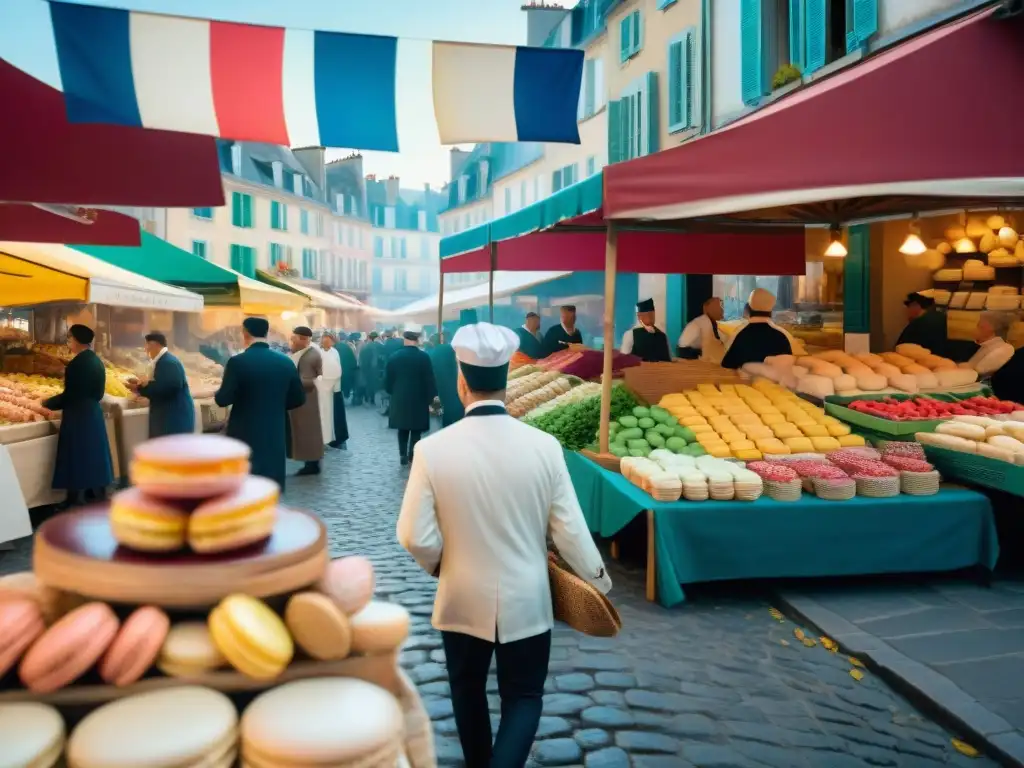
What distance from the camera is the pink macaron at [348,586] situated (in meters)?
1.81

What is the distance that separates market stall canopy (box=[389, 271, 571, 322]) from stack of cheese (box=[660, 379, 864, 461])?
10722 mm

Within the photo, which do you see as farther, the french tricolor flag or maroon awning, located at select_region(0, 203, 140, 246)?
maroon awning, located at select_region(0, 203, 140, 246)

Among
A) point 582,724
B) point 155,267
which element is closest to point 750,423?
point 582,724

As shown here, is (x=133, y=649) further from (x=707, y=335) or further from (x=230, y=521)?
(x=707, y=335)

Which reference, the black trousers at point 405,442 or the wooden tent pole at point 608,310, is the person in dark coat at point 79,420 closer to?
the black trousers at point 405,442

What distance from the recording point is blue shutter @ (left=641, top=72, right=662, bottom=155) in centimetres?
1667

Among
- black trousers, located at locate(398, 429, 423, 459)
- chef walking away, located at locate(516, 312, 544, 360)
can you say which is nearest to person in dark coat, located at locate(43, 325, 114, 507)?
black trousers, located at locate(398, 429, 423, 459)

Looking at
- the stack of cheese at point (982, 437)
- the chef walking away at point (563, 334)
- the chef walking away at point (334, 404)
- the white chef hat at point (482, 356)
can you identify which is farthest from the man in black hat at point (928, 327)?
the white chef hat at point (482, 356)

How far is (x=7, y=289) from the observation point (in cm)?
856

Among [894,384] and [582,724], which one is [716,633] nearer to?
[582,724]

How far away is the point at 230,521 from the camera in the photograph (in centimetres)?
171

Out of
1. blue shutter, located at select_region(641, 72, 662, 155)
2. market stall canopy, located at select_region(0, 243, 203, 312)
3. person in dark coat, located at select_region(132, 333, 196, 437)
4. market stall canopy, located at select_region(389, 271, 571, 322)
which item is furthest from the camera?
market stall canopy, located at select_region(389, 271, 571, 322)

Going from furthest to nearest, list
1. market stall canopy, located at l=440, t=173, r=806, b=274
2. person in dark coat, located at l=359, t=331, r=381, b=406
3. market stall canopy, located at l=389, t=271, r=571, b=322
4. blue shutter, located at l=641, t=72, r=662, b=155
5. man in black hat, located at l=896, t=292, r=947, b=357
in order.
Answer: person in dark coat, located at l=359, t=331, r=381, b=406 < market stall canopy, located at l=389, t=271, r=571, b=322 < blue shutter, located at l=641, t=72, r=662, b=155 < man in black hat, located at l=896, t=292, r=947, b=357 < market stall canopy, located at l=440, t=173, r=806, b=274

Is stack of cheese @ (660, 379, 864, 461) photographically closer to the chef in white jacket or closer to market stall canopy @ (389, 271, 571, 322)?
the chef in white jacket
